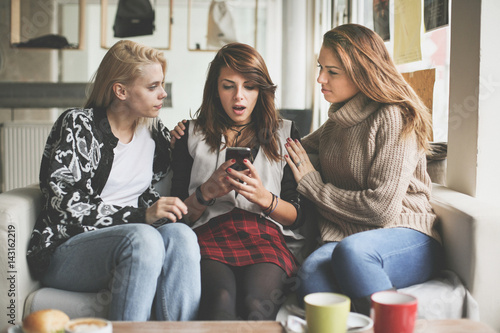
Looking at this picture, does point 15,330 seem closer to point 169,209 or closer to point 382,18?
point 169,209

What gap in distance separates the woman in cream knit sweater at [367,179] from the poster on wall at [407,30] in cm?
54

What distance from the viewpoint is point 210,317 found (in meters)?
1.32

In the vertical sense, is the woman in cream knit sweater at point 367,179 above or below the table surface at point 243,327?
above

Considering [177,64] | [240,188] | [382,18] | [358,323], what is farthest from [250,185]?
[177,64]

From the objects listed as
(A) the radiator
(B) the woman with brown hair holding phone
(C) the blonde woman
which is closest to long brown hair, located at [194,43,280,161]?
(B) the woman with brown hair holding phone

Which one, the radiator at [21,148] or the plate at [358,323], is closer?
the plate at [358,323]

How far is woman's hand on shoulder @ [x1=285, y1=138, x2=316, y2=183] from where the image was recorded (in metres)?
1.77

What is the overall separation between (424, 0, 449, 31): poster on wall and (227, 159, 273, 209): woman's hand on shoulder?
3.22 feet

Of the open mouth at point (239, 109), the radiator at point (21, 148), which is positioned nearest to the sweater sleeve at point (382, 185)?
the open mouth at point (239, 109)

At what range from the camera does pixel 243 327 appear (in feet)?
3.36

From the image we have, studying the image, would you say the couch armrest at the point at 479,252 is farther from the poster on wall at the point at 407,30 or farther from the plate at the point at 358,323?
the poster on wall at the point at 407,30

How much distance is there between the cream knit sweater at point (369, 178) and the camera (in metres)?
1.57

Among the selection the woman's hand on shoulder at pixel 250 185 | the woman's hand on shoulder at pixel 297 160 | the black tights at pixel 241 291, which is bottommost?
the black tights at pixel 241 291

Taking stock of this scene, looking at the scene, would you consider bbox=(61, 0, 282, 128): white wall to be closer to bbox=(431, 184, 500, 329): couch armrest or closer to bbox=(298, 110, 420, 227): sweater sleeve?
bbox=(298, 110, 420, 227): sweater sleeve
